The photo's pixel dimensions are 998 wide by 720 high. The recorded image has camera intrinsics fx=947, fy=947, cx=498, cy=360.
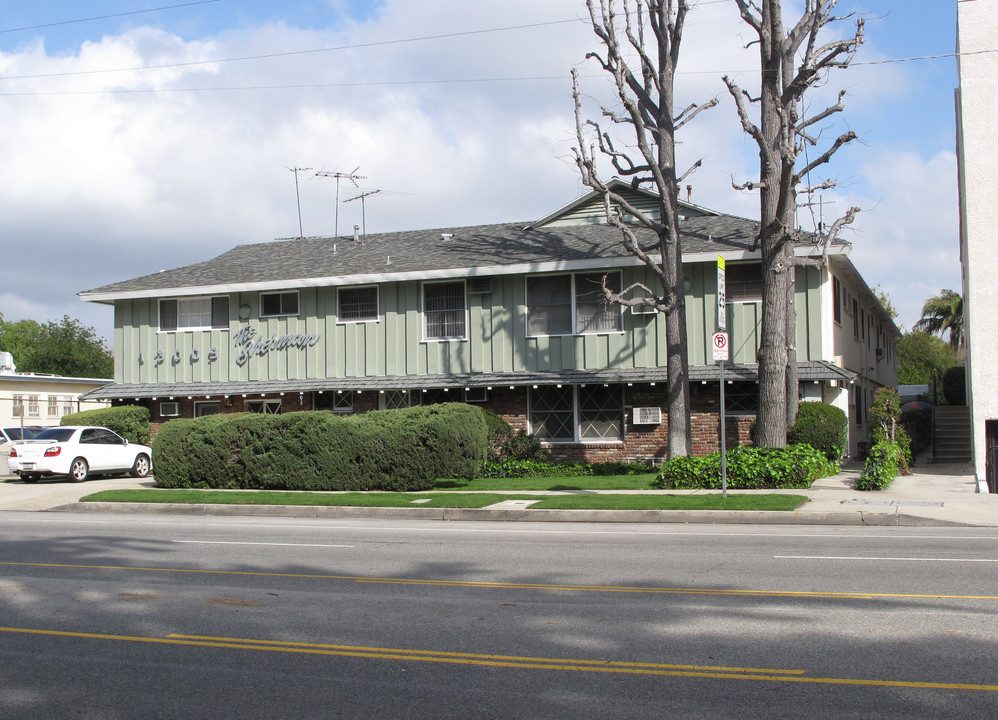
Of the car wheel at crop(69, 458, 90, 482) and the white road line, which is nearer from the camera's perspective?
the white road line

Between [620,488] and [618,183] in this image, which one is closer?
[620,488]

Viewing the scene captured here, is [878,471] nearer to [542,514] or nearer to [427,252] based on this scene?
[542,514]

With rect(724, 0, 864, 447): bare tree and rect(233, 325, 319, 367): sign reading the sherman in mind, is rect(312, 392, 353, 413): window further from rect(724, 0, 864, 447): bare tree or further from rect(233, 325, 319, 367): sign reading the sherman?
rect(724, 0, 864, 447): bare tree

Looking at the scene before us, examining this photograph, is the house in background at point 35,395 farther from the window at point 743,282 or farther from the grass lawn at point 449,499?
the window at point 743,282

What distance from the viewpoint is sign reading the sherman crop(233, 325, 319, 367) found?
86.5 ft

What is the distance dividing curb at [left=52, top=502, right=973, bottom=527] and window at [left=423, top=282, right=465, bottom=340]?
9259mm

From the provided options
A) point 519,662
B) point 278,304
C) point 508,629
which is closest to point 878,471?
point 508,629

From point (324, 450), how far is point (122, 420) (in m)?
9.62

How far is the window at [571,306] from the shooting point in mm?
24016

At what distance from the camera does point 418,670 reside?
19.9 ft

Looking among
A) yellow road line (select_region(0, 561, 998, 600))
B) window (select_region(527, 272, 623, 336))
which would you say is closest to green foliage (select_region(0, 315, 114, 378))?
window (select_region(527, 272, 623, 336))

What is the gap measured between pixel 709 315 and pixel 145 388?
16.0 m

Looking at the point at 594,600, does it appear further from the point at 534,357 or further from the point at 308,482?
the point at 534,357

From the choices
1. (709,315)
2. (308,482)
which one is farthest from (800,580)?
(709,315)
